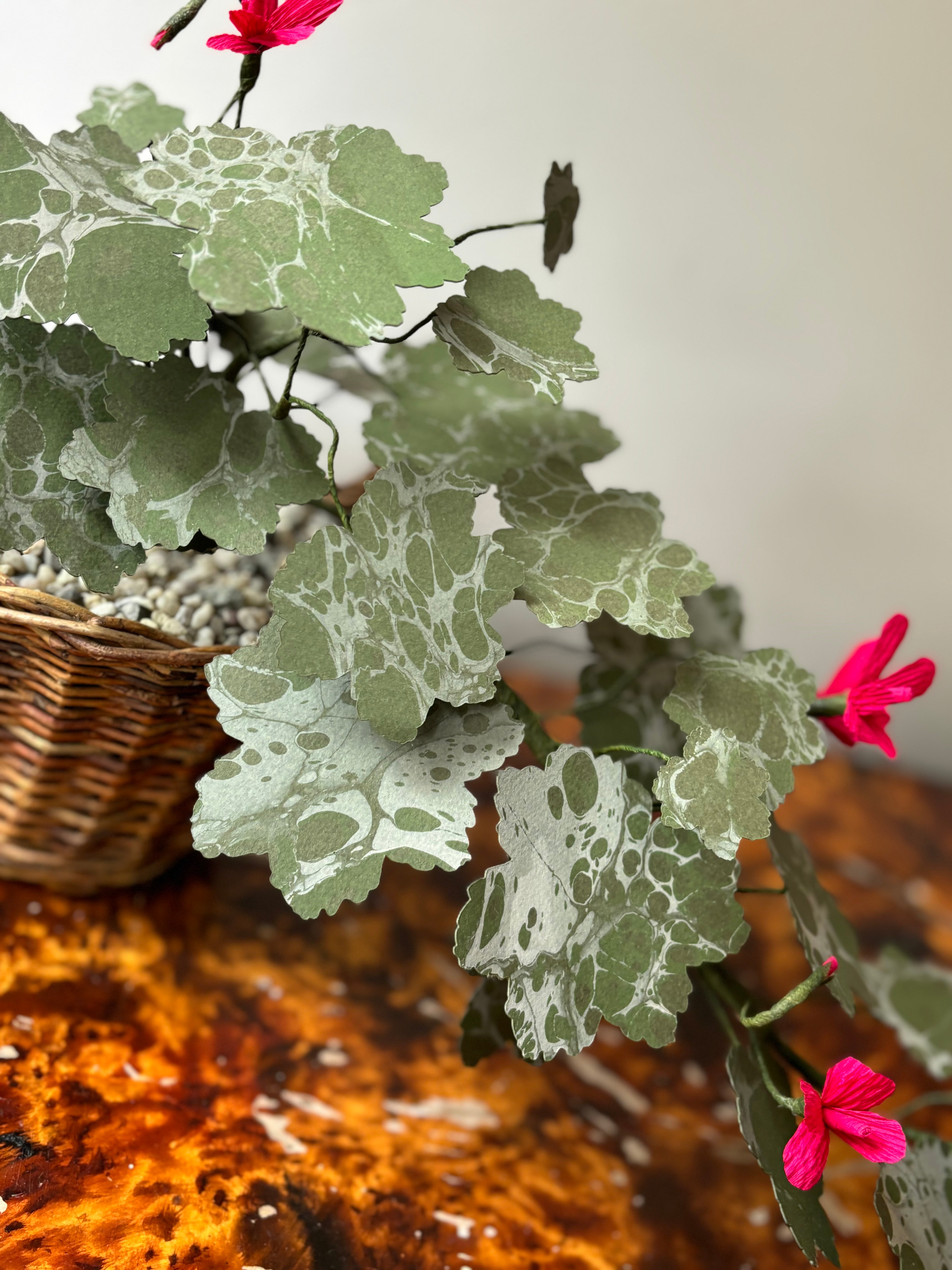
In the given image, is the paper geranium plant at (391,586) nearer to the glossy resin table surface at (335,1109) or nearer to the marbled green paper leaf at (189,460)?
the marbled green paper leaf at (189,460)

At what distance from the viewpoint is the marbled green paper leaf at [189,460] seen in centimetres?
55

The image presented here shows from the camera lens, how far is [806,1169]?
0.50m

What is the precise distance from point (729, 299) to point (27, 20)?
71 cm

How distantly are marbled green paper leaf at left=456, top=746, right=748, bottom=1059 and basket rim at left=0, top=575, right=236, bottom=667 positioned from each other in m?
0.20

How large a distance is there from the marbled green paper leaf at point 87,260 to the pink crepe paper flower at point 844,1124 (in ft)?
1.67

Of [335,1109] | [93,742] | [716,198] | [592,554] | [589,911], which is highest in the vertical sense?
[716,198]

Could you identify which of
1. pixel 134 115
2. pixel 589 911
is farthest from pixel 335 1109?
pixel 134 115

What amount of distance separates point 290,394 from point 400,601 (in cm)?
14

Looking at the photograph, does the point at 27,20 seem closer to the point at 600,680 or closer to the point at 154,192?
the point at 154,192

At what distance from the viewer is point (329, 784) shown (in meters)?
0.54

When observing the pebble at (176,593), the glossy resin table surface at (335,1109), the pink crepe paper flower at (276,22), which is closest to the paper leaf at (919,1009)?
the glossy resin table surface at (335,1109)

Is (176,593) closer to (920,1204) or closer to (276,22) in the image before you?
(276,22)

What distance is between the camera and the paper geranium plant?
1.64ft

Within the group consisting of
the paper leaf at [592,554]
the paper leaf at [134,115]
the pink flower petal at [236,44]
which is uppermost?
the pink flower petal at [236,44]
